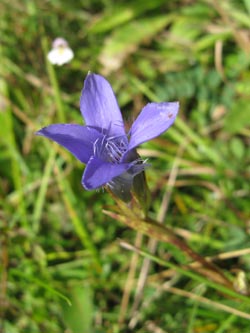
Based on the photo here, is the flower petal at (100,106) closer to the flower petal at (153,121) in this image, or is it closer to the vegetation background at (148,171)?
the flower petal at (153,121)

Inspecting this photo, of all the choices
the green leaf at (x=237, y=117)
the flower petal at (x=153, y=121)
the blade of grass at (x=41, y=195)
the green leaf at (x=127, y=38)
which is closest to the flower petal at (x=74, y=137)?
the flower petal at (x=153, y=121)

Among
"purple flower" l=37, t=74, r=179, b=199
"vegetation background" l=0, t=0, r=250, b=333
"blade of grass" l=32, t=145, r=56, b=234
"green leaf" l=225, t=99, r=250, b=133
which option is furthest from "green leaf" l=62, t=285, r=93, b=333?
"green leaf" l=225, t=99, r=250, b=133

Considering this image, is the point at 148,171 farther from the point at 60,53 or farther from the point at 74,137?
the point at 74,137

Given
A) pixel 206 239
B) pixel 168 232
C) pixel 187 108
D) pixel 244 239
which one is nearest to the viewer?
pixel 168 232

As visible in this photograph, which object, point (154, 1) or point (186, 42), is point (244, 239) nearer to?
point (186, 42)

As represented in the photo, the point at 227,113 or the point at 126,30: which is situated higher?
the point at 126,30

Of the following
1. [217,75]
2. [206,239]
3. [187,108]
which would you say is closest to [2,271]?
[206,239]

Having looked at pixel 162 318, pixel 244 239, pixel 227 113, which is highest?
pixel 227 113
